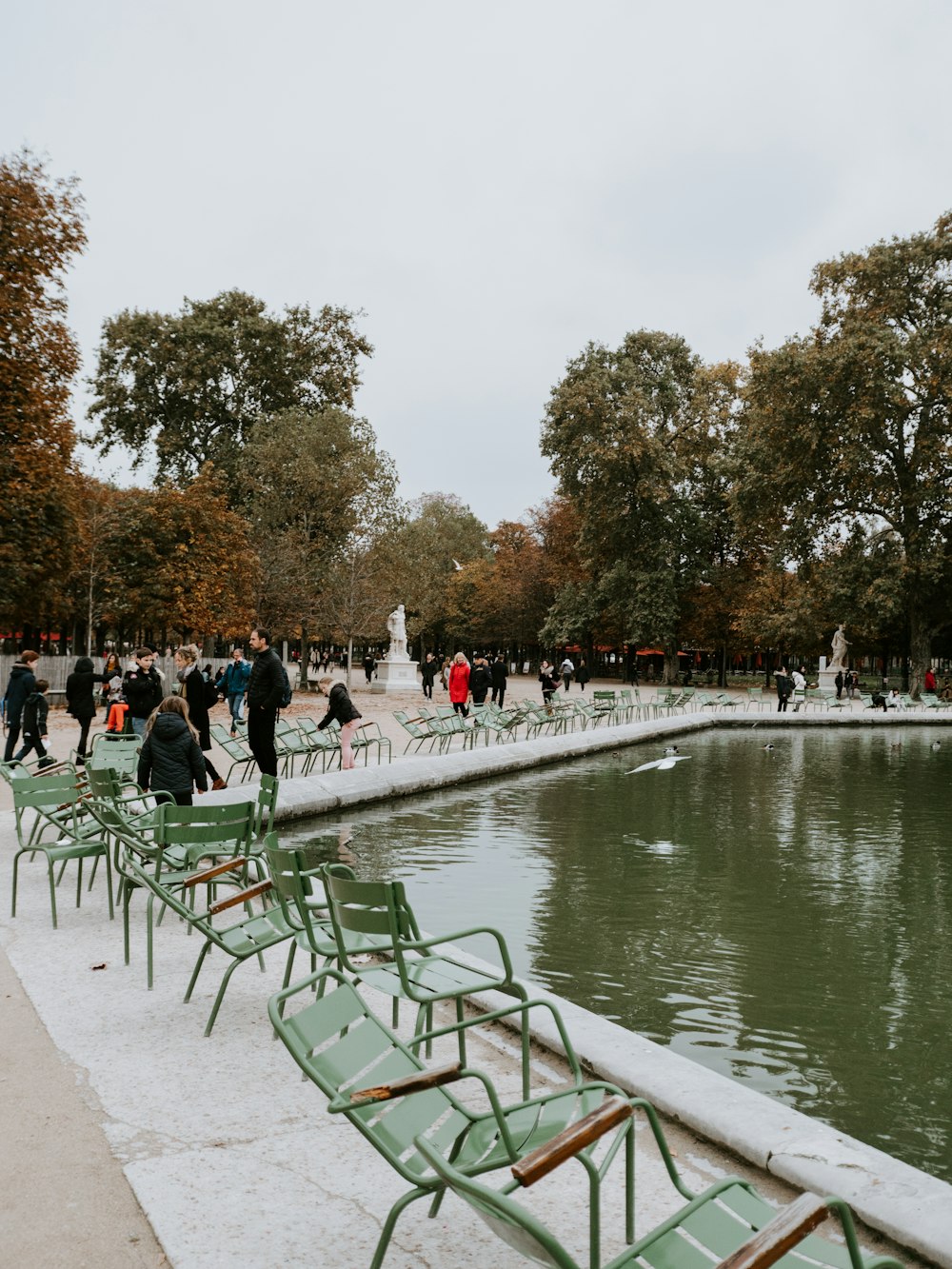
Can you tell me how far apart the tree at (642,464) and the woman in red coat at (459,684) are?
26806 mm

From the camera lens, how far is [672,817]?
13.1m

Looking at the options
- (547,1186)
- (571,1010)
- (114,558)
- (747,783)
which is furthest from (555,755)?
(114,558)

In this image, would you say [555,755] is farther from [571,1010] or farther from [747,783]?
[571,1010]

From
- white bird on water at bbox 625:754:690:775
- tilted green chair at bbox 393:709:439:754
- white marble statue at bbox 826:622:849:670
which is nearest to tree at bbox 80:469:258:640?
tilted green chair at bbox 393:709:439:754

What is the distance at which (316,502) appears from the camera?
40.2 m

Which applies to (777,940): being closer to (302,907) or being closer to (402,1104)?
(302,907)

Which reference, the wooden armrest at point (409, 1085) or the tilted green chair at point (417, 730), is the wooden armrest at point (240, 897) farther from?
the tilted green chair at point (417, 730)

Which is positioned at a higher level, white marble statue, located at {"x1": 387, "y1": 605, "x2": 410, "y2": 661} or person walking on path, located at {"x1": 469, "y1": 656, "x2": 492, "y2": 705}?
white marble statue, located at {"x1": 387, "y1": 605, "x2": 410, "y2": 661}

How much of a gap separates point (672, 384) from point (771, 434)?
1170cm

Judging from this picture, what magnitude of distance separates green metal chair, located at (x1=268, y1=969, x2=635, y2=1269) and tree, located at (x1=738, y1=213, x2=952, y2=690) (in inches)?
1509

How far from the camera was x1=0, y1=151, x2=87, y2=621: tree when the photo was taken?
2342 centimetres

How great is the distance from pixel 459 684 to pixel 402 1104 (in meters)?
21.7

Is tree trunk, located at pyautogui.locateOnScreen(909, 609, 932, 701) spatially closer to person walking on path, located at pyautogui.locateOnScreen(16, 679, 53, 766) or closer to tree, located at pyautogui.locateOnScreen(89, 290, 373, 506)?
tree, located at pyautogui.locateOnScreen(89, 290, 373, 506)

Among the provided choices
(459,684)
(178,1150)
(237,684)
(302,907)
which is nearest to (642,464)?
(459,684)
